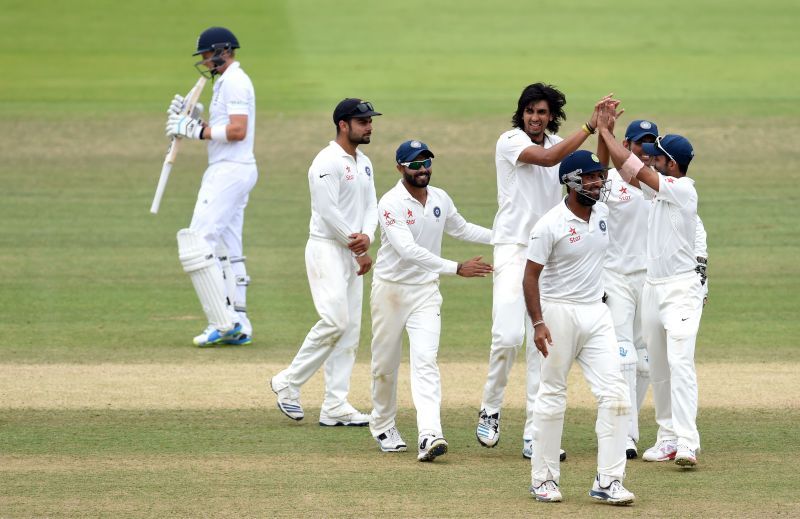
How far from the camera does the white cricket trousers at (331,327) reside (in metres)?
10.2

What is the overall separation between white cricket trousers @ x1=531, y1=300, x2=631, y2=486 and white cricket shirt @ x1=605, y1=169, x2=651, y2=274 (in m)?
1.36

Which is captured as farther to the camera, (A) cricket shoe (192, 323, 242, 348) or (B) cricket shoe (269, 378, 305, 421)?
(A) cricket shoe (192, 323, 242, 348)

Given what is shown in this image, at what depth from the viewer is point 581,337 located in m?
8.37

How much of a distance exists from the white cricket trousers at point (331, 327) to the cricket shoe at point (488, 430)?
118 cm

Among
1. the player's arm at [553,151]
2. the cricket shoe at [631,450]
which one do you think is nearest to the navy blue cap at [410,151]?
the player's arm at [553,151]

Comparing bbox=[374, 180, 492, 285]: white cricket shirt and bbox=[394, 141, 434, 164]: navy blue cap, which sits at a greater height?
bbox=[394, 141, 434, 164]: navy blue cap

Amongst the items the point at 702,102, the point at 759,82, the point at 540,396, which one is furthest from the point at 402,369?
the point at 759,82

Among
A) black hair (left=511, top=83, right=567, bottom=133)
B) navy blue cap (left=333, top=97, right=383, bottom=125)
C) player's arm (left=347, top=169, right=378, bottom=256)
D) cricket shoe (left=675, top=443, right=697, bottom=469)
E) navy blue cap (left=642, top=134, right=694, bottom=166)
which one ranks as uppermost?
black hair (left=511, top=83, right=567, bottom=133)

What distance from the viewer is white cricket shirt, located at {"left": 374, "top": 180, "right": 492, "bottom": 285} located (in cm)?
930

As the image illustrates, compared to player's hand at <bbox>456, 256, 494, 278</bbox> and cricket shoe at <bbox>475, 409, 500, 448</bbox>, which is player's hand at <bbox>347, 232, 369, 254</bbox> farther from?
cricket shoe at <bbox>475, 409, 500, 448</bbox>

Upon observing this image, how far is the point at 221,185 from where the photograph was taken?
515 inches

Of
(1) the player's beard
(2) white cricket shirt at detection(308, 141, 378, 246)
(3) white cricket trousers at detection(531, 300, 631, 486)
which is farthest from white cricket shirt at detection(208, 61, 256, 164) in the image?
(3) white cricket trousers at detection(531, 300, 631, 486)

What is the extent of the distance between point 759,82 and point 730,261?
16.1 m

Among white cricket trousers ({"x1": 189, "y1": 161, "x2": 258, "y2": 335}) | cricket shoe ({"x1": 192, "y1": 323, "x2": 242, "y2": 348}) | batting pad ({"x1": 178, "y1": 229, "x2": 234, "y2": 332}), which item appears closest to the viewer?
batting pad ({"x1": 178, "y1": 229, "x2": 234, "y2": 332})
